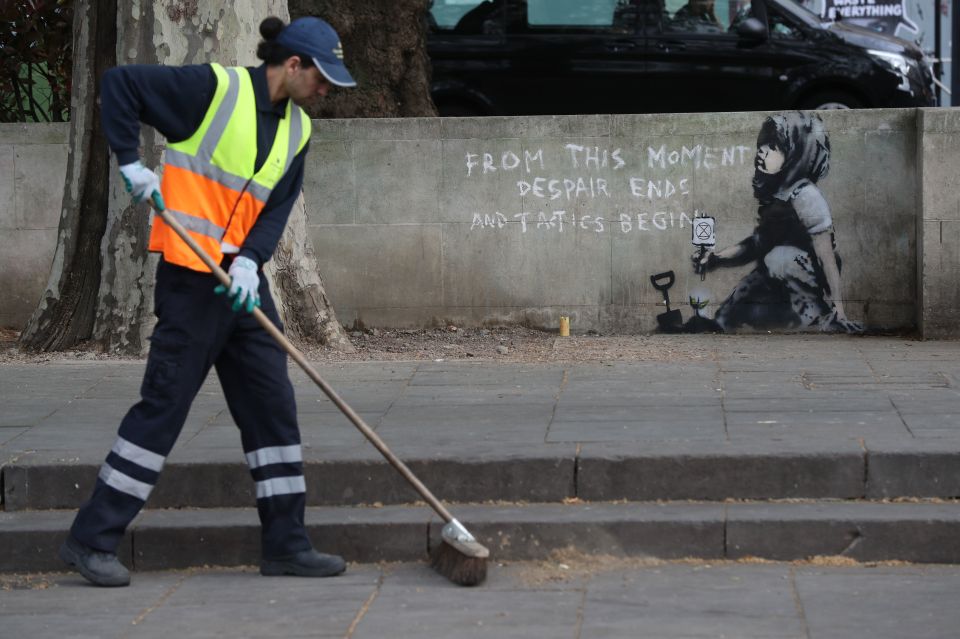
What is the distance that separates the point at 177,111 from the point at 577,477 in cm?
205

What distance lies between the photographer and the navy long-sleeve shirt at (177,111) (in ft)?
15.9

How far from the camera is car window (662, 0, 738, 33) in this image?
11977 millimetres

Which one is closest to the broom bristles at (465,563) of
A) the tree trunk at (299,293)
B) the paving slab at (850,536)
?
the paving slab at (850,536)

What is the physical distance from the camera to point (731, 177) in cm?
918

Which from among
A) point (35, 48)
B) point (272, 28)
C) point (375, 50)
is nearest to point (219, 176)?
point (272, 28)

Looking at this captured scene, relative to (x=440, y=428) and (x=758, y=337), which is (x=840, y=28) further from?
(x=440, y=428)

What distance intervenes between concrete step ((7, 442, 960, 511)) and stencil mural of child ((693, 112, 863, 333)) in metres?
3.57

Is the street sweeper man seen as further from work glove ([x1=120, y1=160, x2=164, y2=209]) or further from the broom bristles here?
the broom bristles

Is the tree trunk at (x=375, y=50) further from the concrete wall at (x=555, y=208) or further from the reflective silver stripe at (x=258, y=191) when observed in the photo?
the reflective silver stripe at (x=258, y=191)

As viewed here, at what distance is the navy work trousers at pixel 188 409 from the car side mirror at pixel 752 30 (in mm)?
7606

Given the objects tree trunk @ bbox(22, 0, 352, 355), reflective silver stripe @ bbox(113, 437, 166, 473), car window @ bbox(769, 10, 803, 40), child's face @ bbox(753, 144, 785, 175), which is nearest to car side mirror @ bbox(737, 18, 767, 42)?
car window @ bbox(769, 10, 803, 40)

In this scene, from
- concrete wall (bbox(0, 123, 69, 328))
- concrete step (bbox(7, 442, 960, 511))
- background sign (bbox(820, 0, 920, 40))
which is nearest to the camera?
concrete step (bbox(7, 442, 960, 511))

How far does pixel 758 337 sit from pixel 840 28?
413 cm

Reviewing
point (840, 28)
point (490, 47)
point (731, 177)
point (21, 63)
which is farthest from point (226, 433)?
point (840, 28)
